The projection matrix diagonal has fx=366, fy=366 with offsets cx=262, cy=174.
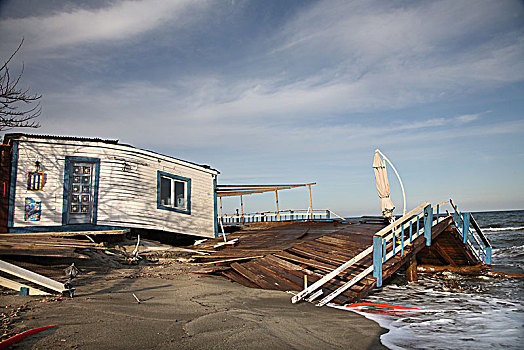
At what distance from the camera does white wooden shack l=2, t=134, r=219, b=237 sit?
12.7m

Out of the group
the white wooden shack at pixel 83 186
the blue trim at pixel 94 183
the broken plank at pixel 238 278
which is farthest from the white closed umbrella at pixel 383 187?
the blue trim at pixel 94 183

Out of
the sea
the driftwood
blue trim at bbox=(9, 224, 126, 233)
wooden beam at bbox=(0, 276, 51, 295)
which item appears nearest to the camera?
the sea

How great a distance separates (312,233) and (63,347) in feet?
34.2

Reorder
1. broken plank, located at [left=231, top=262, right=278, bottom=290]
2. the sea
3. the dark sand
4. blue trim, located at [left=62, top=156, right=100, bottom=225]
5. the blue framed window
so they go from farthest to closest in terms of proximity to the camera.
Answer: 1. the blue framed window
2. blue trim, located at [left=62, top=156, right=100, bottom=225]
3. broken plank, located at [left=231, top=262, right=278, bottom=290]
4. the sea
5. the dark sand

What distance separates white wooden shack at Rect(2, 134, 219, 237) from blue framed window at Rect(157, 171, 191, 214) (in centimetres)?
4

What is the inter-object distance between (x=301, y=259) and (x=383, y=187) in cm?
537

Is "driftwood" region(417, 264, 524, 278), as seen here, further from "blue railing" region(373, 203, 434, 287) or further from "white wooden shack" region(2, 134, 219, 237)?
"white wooden shack" region(2, 134, 219, 237)

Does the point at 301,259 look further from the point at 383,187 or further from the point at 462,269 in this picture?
the point at 462,269

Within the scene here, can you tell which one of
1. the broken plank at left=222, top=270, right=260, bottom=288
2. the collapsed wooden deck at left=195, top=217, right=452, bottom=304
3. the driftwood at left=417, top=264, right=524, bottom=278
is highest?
the collapsed wooden deck at left=195, top=217, right=452, bottom=304

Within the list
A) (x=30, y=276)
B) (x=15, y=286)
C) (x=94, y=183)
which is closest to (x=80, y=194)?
(x=94, y=183)

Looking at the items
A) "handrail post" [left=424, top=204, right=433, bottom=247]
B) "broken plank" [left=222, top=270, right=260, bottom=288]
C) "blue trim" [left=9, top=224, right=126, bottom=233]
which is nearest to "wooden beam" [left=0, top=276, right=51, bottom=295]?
"broken plank" [left=222, top=270, right=260, bottom=288]

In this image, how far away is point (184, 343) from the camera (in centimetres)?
437

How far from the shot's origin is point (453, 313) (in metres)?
7.67

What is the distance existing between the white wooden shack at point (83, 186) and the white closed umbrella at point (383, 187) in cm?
858
